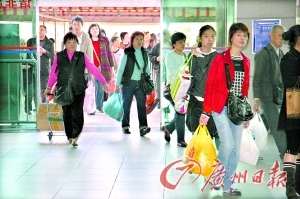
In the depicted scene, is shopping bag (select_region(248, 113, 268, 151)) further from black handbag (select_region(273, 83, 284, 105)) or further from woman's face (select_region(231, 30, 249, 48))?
woman's face (select_region(231, 30, 249, 48))

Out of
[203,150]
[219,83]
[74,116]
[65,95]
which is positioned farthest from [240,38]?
[74,116]

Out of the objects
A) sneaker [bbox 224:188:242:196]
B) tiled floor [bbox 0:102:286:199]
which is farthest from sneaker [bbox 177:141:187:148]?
sneaker [bbox 224:188:242:196]

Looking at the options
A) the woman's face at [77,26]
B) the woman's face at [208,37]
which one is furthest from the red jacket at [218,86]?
the woman's face at [77,26]

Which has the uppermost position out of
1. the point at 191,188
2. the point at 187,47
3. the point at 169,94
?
the point at 187,47

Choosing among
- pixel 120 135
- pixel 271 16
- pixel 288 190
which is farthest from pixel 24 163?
pixel 271 16

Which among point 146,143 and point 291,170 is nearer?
point 291,170

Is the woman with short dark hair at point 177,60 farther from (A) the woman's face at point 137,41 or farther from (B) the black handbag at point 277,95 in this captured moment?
(B) the black handbag at point 277,95

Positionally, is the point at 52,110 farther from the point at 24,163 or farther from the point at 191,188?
the point at 191,188

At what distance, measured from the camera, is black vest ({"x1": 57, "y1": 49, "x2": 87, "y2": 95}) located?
827 centimetres

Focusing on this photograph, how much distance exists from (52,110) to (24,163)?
1.93 metres

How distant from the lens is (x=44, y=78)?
1168 cm

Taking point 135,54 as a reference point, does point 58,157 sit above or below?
below

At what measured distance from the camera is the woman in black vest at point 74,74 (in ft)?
27.2

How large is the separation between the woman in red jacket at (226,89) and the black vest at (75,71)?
3016mm
